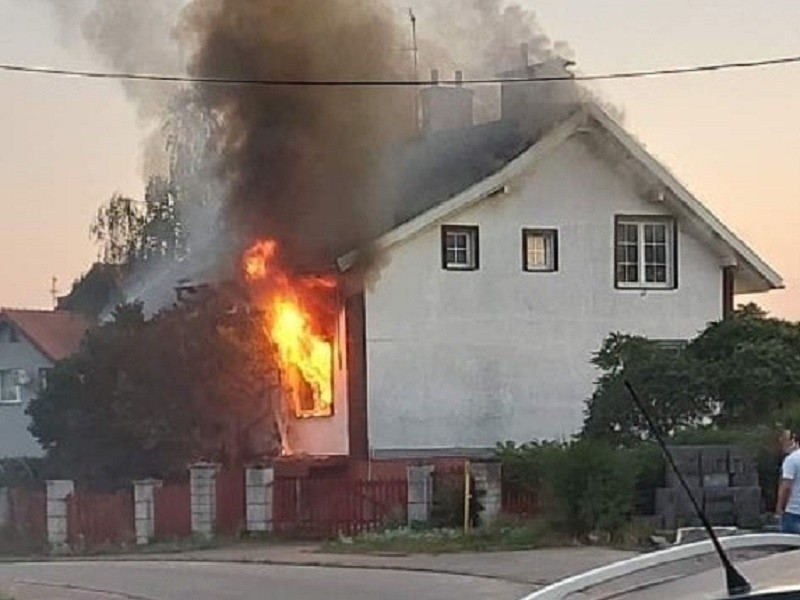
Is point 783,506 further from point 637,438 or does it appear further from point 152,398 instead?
point 152,398

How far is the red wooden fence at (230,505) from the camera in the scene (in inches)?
1102

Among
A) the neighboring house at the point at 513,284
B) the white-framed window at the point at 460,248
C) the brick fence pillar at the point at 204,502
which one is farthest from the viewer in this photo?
the white-framed window at the point at 460,248

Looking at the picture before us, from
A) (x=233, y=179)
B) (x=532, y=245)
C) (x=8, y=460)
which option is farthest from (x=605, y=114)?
(x=8, y=460)

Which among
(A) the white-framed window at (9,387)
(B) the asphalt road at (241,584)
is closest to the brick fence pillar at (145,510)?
(B) the asphalt road at (241,584)

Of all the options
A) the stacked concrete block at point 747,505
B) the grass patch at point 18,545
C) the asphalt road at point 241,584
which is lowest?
the grass patch at point 18,545

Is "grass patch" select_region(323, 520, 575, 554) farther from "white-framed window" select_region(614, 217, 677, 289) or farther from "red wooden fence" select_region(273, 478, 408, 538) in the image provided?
"white-framed window" select_region(614, 217, 677, 289)

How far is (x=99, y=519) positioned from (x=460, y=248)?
870cm

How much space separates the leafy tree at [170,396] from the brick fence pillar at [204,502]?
10.4 ft

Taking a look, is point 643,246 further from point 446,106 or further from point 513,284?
point 446,106

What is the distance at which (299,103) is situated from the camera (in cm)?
3566

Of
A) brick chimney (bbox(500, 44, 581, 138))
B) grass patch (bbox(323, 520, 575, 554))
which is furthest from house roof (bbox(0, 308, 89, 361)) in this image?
grass patch (bbox(323, 520, 575, 554))

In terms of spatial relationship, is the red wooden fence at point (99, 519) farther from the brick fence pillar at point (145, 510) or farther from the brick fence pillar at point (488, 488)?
the brick fence pillar at point (488, 488)

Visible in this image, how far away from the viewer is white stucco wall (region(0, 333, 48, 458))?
157ft

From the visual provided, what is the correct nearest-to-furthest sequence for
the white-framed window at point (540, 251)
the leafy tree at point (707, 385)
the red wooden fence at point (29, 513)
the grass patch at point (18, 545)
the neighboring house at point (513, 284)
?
the leafy tree at point (707, 385)
the grass patch at point (18, 545)
the red wooden fence at point (29, 513)
the neighboring house at point (513, 284)
the white-framed window at point (540, 251)
